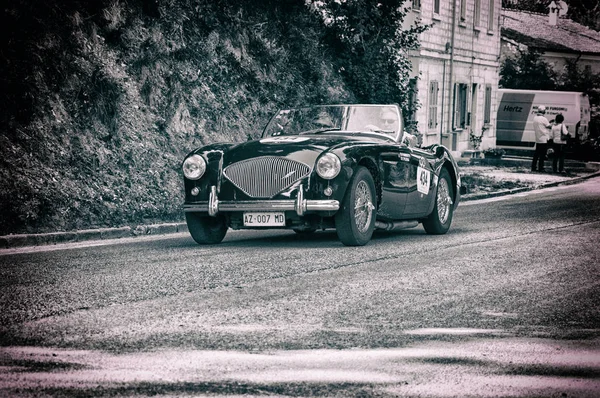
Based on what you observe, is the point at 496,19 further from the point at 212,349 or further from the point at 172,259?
the point at 212,349

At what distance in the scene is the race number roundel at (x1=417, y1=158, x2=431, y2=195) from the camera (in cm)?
1314

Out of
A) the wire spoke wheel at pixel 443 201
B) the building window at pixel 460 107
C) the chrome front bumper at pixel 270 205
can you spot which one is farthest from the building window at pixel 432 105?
the chrome front bumper at pixel 270 205

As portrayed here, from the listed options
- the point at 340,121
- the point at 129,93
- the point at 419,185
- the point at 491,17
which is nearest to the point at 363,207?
the point at 419,185

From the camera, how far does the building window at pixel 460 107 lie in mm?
38694

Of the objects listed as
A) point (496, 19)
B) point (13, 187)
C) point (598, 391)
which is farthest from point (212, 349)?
point (496, 19)

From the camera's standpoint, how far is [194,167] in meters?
12.0

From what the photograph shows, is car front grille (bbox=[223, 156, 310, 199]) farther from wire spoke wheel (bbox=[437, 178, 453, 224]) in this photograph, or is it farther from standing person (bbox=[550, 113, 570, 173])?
standing person (bbox=[550, 113, 570, 173])

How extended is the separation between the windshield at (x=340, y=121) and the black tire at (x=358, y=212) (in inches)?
53.0

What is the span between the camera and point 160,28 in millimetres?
20344

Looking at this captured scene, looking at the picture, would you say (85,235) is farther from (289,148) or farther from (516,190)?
(516,190)

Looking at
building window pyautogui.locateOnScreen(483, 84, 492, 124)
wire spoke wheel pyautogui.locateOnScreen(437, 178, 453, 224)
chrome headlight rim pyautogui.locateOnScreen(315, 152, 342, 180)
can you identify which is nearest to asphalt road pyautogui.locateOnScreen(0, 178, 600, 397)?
chrome headlight rim pyautogui.locateOnScreen(315, 152, 342, 180)

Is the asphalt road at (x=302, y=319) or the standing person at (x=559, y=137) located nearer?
the asphalt road at (x=302, y=319)

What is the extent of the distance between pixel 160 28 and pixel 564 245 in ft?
34.2

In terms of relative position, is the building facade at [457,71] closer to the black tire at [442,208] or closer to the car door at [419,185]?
the black tire at [442,208]
